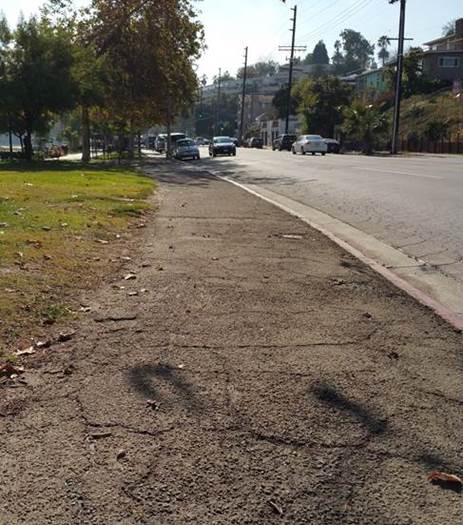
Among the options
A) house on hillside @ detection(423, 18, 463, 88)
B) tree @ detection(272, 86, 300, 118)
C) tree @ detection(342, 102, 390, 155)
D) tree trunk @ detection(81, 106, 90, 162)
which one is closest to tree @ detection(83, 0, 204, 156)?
tree trunk @ detection(81, 106, 90, 162)

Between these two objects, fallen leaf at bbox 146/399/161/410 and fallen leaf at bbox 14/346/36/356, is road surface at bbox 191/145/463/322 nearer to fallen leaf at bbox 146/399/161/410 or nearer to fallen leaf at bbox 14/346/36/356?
fallen leaf at bbox 146/399/161/410

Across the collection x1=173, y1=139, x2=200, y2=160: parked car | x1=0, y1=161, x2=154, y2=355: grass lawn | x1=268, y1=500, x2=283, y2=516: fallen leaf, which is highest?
x1=173, y1=139, x2=200, y2=160: parked car

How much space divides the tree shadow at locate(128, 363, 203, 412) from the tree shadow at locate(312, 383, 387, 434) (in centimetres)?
69

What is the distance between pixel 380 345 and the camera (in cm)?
464

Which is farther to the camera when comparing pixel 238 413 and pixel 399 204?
pixel 399 204

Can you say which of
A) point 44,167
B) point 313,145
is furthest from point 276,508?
point 313,145

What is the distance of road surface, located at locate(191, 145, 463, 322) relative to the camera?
8617 mm

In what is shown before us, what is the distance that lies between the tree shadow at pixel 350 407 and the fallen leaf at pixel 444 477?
42cm

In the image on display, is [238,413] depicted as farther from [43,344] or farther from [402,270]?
[402,270]

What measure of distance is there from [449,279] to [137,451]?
483 centimetres

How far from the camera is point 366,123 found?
52281mm

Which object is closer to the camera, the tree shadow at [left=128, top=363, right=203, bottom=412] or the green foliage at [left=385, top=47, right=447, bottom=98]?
the tree shadow at [left=128, top=363, right=203, bottom=412]

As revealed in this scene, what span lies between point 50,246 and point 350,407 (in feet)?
15.2

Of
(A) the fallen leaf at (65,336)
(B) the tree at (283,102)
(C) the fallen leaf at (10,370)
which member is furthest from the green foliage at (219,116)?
(C) the fallen leaf at (10,370)
